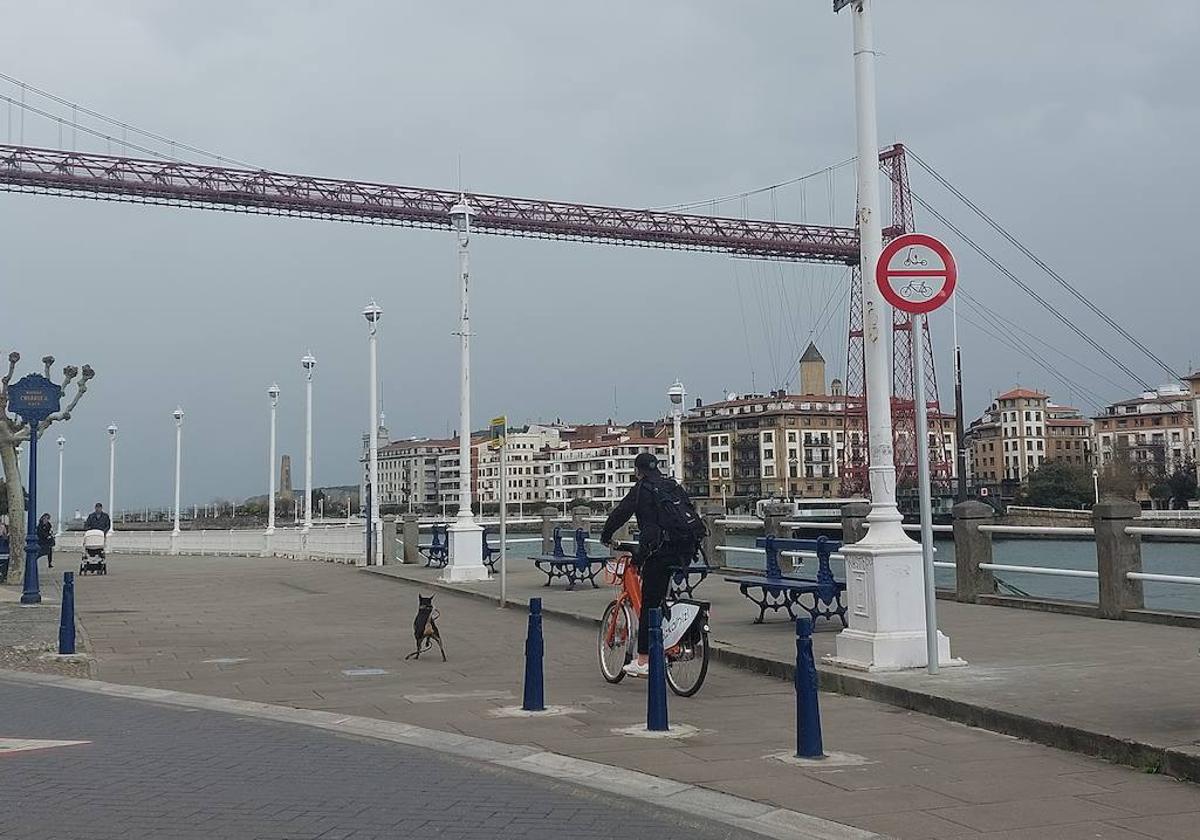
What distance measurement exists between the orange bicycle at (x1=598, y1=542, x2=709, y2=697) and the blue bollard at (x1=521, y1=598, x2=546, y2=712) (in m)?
0.92

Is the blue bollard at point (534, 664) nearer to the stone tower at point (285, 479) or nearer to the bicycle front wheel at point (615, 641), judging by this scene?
the bicycle front wheel at point (615, 641)

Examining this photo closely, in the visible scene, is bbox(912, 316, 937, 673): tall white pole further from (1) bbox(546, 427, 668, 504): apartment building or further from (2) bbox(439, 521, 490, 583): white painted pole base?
(1) bbox(546, 427, 668, 504): apartment building

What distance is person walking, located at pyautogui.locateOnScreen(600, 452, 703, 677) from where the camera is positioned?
9703 millimetres

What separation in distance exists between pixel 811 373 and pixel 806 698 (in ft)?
508

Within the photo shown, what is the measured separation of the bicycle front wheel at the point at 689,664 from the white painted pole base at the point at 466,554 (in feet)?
43.5

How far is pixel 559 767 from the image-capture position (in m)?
7.09

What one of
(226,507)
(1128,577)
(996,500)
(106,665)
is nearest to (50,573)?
(106,665)

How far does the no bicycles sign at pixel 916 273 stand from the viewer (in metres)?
9.09

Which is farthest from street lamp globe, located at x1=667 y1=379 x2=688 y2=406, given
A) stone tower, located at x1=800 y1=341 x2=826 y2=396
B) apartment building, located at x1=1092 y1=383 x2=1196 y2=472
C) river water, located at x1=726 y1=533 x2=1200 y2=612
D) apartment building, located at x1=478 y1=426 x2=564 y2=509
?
apartment building, located at x1=478 y1=426 x2=564 y2=509

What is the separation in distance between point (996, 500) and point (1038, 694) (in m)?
78.8

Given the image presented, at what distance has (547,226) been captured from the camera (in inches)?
3506

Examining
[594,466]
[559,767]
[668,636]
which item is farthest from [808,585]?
[594,466]

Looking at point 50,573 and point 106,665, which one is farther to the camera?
point 50,573

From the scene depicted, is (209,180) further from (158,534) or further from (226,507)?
(226,507)
